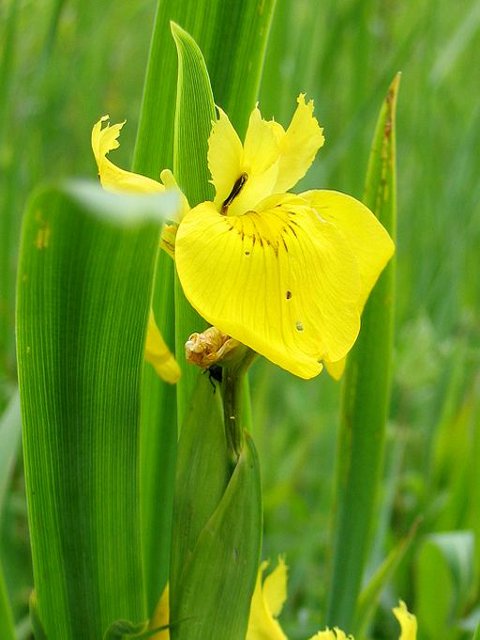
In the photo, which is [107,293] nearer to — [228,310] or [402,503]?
[228,310]

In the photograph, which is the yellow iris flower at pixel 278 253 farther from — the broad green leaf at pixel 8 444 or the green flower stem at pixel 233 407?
the broad green leaf at pixel 8 444

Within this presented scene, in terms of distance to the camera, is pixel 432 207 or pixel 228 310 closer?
pixel 228 310

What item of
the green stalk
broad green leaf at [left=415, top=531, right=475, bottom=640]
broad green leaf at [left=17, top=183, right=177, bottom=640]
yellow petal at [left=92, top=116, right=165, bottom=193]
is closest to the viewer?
broad green leaf at [left=17, top=183, right=177, bottom=640]

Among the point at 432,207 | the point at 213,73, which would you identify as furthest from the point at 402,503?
the point at 213,73

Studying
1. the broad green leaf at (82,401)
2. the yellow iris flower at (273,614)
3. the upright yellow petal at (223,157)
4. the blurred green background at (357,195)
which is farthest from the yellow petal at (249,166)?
the blurred green background at (357,195)

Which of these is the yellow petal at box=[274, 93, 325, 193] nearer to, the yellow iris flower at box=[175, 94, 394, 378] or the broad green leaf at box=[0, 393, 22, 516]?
the yellow iris flower at box=[175, 94, 394, 378]

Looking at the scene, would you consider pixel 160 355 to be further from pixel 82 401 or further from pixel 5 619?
pixel 5 619

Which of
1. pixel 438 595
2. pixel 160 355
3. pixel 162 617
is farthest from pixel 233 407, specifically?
pixel 438 595

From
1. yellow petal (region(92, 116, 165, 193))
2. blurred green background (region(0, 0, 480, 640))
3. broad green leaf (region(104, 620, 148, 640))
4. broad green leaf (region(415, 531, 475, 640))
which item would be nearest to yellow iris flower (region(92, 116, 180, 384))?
yellow petal (region(92, 116, 165, 193))
